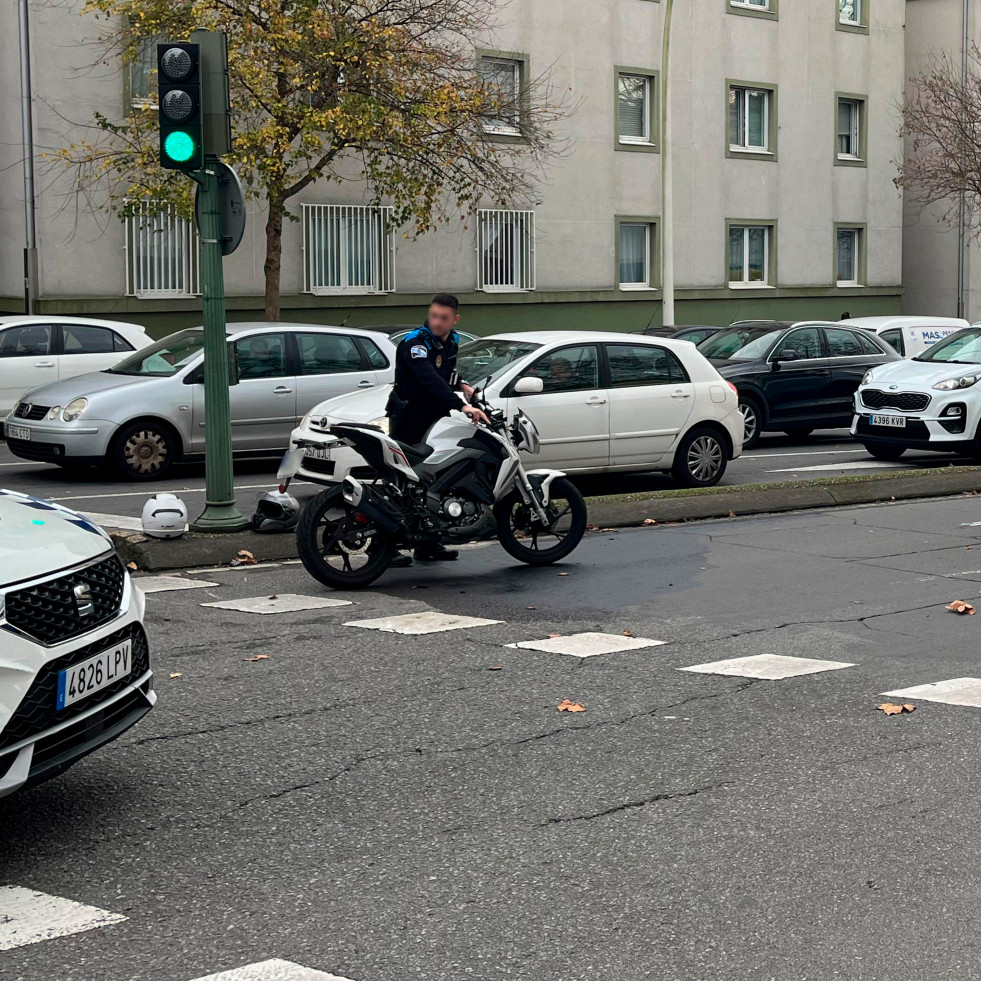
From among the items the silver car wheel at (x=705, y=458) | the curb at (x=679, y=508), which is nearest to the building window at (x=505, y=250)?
the silver car wheel at (x=705, y=458)

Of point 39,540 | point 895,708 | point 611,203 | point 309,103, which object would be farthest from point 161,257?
point 39,540

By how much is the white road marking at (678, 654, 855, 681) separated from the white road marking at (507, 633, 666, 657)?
520 mm

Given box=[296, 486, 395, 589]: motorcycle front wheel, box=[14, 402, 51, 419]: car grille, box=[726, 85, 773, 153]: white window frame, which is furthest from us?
box=[726, 85, 773, 153]: white window frame

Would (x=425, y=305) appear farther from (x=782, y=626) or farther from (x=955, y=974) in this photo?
(x=955, y=974)

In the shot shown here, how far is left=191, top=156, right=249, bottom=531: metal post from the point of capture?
10539mm

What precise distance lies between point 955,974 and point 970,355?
48.4 feet

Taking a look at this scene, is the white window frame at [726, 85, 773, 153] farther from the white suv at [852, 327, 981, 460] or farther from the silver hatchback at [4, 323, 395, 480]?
the silver hatchback at [4, 323, 395, 480]

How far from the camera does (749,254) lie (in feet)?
120

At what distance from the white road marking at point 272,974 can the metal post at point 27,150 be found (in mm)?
22667

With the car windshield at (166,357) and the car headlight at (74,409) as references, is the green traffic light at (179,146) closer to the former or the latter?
the car headlight at (74,409)

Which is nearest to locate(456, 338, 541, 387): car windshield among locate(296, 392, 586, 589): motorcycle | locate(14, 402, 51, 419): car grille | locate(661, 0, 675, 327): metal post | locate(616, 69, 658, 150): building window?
locate(296, 392, 586, 589): motorcycle

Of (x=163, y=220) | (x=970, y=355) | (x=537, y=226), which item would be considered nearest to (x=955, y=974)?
(x=970, y=355)

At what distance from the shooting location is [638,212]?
33.9m

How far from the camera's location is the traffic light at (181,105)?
1016 cm
